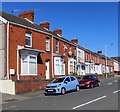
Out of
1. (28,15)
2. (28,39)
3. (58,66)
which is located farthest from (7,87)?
(28,15)

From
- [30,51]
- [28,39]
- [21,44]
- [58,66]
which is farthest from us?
[58,66]

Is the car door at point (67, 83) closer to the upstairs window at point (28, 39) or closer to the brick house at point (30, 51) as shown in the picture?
the brick house at point (30, 51)

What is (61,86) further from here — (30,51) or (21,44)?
(21,44)

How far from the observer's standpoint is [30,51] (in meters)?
30.7

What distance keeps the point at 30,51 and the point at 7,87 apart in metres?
7.30

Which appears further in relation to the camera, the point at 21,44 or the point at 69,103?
the point at 21,44

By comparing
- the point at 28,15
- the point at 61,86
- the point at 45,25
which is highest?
the point at 28,15

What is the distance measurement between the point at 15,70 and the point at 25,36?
4619 millimetres

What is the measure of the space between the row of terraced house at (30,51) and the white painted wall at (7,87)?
8.45ft

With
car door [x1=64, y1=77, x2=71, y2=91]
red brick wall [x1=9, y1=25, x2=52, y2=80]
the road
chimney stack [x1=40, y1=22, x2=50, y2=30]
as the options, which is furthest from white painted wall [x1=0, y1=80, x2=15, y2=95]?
chimney stack [x1=40, y1=22, x2=50, y2=30]

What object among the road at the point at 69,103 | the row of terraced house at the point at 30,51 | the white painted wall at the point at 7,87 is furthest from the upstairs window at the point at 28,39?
the road at the point at 69,103

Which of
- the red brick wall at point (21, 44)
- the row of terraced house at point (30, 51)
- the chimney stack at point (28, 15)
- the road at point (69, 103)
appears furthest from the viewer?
the chimney stack at point (28, 15)

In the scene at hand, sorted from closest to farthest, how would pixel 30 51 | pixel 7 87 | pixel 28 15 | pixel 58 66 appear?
1. pixel 7 87
2. pixel 30 51
3. pixel 28 15
4. pixel 58 66

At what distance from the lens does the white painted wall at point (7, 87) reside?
23.9 metres
